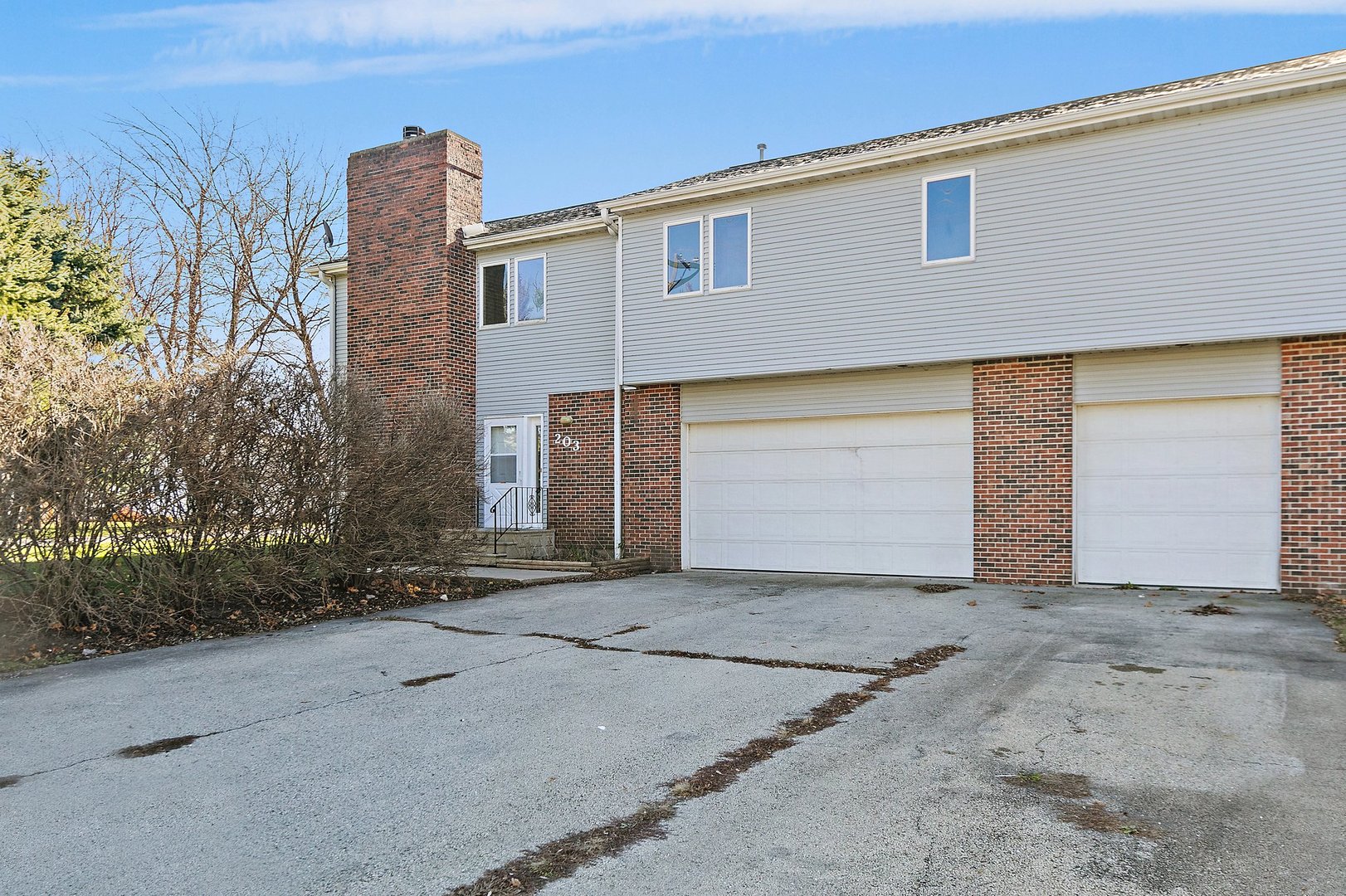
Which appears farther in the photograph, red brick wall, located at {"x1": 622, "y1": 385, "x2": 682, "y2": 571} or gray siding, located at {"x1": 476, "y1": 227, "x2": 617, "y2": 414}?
gray siding, located at {"x1": 476, "y1": 227, "x2": 617, "y2": 414}

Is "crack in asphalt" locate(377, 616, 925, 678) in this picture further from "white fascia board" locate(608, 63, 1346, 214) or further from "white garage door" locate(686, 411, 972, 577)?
"white fascia board" locate(608, 63, 1346, 214)

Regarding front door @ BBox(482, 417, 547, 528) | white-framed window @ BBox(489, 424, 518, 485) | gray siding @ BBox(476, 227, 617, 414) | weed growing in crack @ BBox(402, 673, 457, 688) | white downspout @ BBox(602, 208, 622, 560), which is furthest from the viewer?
white-framed window @ BBox(489, 424, 518, 485)

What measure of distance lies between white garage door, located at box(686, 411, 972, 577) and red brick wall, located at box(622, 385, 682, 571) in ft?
0.88

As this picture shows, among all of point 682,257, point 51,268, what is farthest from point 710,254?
point 51,268

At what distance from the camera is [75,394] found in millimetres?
7266

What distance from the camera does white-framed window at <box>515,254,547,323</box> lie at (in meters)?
15.1

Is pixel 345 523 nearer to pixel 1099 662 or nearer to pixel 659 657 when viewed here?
pixel 659 657

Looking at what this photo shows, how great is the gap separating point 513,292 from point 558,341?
1460 millimetres

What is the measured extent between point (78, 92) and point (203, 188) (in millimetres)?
3264

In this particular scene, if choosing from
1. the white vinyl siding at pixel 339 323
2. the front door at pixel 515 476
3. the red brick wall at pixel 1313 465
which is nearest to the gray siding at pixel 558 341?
the front door at pixel 515 476

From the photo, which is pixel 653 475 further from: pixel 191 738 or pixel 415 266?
pixel 191 738

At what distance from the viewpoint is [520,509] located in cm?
1484

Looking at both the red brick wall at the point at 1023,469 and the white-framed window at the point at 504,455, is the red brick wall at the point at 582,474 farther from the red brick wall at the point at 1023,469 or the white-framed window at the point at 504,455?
the red brick wall at the point at 1023,469

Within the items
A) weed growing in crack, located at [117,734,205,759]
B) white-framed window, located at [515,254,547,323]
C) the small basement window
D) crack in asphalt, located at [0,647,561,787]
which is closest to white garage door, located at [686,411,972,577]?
white-framed window, located at [515,254,547,323]
